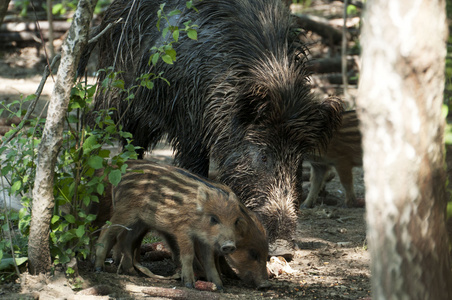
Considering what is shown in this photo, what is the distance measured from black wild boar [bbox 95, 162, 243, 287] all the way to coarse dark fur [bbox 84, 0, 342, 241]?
681mm

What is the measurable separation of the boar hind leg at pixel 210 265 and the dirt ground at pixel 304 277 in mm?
100

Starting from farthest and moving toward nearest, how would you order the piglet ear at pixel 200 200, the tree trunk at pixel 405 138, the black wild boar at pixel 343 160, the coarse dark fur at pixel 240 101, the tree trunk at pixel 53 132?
the black wild boar at pixel 343 160, the coarse dark fur at pixel 240 101, the piglet ear at pixel 200 200, the tree trunk at pixel 53 132, the tree trunk at pixel 405 138

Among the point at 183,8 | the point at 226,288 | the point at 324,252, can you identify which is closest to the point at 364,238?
the point at 324,252

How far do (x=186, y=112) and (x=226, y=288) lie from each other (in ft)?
5.71

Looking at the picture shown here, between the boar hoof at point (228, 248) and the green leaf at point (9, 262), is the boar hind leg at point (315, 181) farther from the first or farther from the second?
the green leaf at point (9, 262)

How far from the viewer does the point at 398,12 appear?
2266 millimetres

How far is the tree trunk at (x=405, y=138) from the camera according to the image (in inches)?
89.4

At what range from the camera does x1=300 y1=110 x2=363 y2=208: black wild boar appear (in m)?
6.83

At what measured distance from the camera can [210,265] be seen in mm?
4160

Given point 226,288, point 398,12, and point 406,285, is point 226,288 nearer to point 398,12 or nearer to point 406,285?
point 406,285

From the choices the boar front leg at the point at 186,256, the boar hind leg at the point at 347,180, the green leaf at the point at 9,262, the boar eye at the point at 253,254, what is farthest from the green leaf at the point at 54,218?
the boar hind leg at the point at 347,180

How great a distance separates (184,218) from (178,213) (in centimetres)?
5

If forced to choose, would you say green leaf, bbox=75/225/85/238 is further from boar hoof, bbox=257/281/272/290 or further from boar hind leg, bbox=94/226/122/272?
boar hoof, bbox=257/281/272/290

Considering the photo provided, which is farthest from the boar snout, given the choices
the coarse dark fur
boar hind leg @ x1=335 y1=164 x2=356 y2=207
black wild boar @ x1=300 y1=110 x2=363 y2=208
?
boar hind leg @ x1=335 y1=164 x2=356 y2=207
